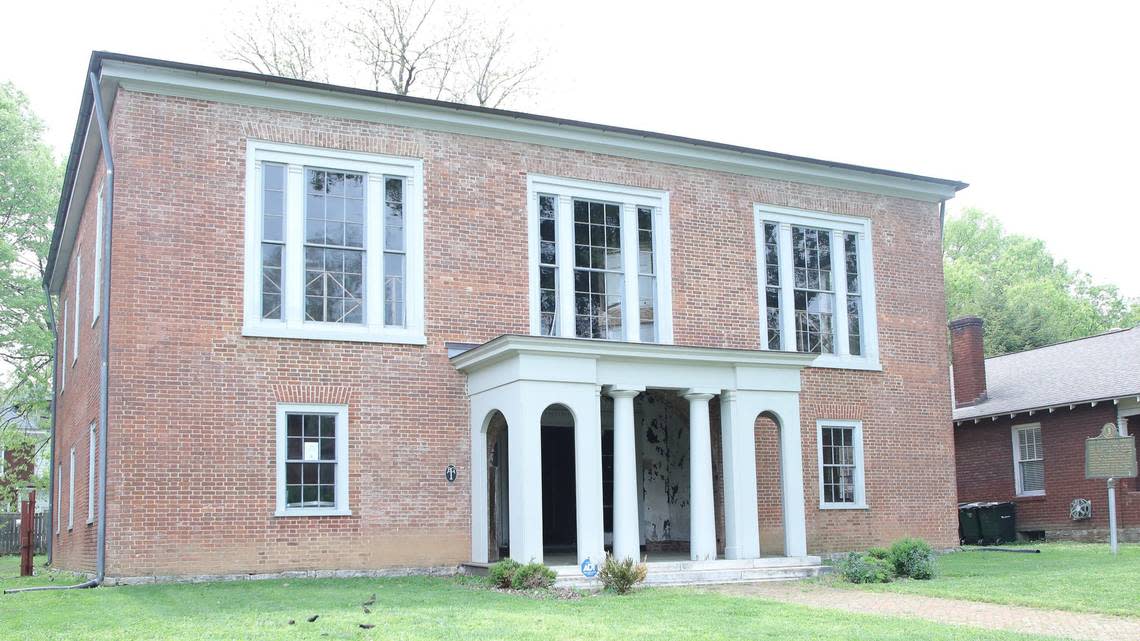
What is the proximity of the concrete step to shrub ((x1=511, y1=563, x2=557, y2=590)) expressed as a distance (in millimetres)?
405

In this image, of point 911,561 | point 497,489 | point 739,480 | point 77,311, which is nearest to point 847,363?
point 739,480

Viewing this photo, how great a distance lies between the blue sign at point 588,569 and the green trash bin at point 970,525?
1380 cm

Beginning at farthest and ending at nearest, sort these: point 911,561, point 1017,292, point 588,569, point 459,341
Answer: point 1017,292, point 459,341, point 911,561, point 588,569

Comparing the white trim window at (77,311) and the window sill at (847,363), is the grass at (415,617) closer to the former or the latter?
the window sill at (847,363)

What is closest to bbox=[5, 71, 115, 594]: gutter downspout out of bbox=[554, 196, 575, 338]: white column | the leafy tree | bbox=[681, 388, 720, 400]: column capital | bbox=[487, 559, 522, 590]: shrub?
bbox=[487, 559, 522, 590]: shrub

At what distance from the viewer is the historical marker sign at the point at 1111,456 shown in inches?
798

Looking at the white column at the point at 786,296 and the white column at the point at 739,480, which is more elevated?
the white column at the point at 786,296

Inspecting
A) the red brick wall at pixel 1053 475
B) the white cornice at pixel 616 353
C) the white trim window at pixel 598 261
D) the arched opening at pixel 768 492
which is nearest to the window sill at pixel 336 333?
the white cornice at pixel 616 353

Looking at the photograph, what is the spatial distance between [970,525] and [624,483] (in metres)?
13.2

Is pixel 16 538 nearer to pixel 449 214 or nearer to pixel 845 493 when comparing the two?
pixel 449 214

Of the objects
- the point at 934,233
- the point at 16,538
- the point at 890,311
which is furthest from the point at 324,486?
the point at 16,538

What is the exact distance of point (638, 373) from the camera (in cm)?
1697

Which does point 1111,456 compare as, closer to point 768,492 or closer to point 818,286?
point 818,286

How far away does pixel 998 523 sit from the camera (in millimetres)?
25594
